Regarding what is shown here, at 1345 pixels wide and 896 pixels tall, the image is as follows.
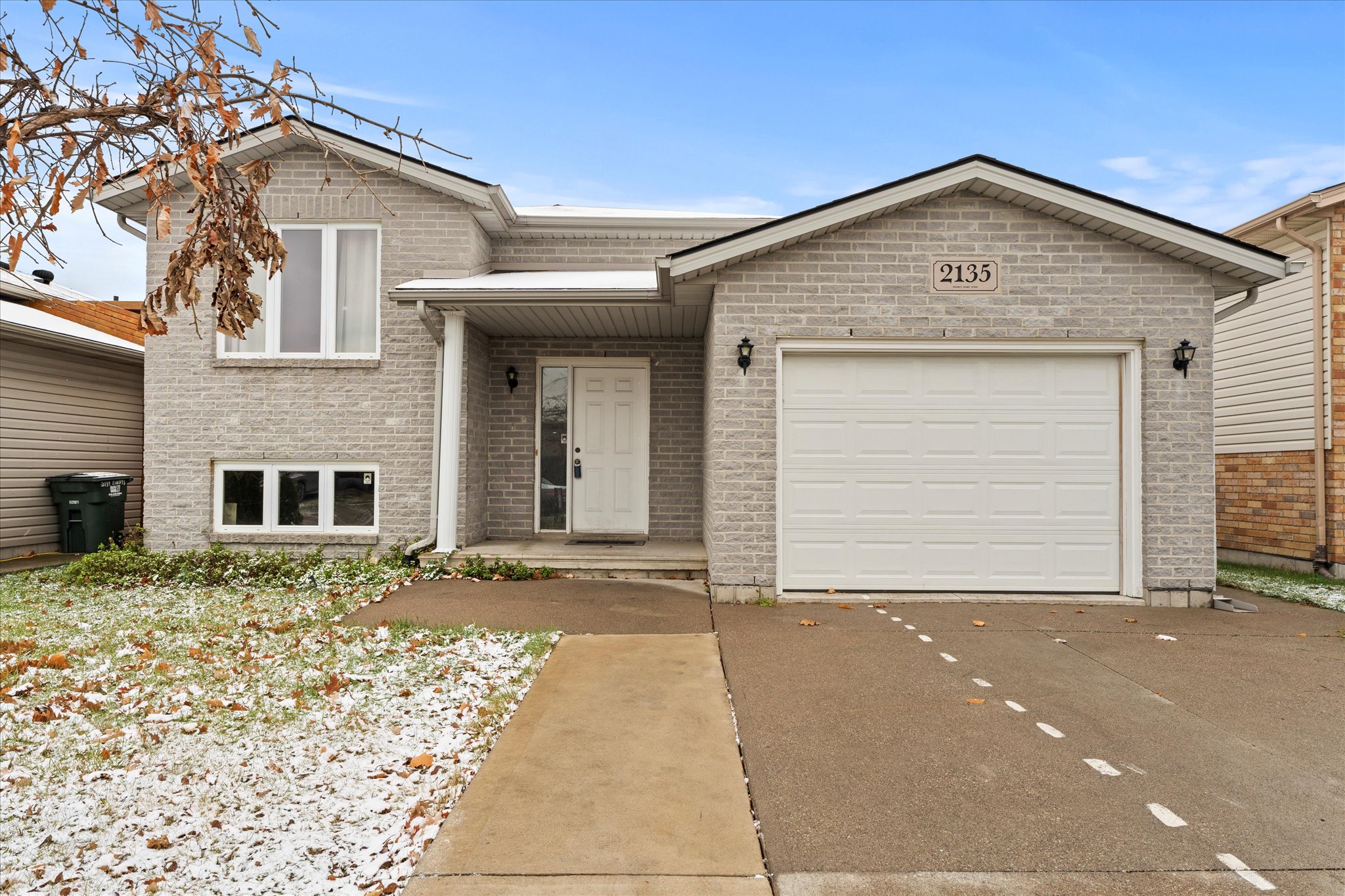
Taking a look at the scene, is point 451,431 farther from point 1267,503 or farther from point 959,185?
point 1267,503

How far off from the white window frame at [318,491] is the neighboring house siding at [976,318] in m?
4.40

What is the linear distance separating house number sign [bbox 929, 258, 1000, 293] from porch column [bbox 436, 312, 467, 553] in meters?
5.04

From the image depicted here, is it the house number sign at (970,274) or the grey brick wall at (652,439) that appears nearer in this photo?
the house number sign at (970,274)

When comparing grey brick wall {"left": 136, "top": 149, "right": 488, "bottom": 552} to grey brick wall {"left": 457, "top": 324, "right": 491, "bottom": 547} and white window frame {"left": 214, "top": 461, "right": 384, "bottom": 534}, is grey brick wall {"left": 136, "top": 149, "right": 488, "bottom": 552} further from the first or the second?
grey brick wall {"left": 457, "top": 324, "right": 491, "bottom": 547}

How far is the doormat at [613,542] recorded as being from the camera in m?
8.89

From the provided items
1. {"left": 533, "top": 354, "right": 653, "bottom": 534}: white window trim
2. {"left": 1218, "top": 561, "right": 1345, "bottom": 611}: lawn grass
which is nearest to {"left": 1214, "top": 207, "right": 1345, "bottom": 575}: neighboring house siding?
{"left": 1218, "top": 561, "right": 1345, "bottom": 611}: lawn grass

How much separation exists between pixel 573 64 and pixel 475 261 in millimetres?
→ 6515

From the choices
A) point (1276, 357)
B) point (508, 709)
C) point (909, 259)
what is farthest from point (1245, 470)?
point (508, 709)

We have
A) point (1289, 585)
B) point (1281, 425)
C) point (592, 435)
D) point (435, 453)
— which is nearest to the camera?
point (1289, 585)

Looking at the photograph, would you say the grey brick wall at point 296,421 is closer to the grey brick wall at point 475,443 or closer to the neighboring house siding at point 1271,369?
the grey brick wall at point 475,443

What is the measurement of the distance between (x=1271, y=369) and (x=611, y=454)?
28.6 feet

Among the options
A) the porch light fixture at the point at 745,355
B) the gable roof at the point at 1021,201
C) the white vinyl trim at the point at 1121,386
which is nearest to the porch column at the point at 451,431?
the gable roof at the point at 1021,201

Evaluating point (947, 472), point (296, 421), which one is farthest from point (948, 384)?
point (296, 421)

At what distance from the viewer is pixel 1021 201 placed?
679 cm
